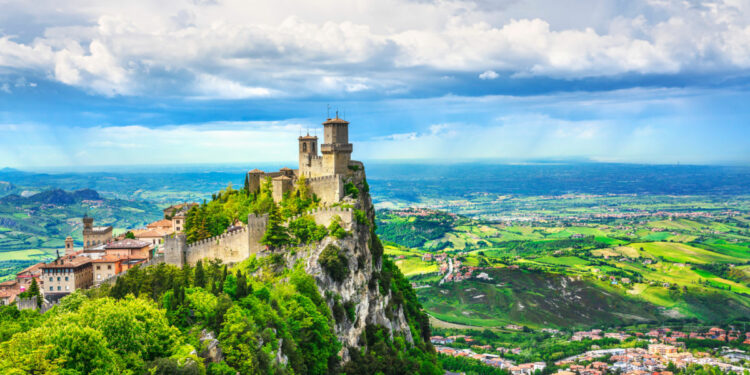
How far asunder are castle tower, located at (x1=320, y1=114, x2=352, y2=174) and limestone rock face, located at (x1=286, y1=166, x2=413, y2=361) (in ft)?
5.88

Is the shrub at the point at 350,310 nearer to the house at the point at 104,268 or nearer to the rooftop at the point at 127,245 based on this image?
the house at the point at 104,268

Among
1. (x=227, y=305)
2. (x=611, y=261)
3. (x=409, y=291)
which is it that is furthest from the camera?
(x=611, y=261)

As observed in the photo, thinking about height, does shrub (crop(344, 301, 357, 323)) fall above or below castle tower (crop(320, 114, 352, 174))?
below

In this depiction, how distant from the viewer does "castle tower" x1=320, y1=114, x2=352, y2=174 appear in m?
61.8

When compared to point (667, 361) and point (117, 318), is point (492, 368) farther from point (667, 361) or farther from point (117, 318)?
point (117, 318)

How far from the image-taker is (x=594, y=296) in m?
150

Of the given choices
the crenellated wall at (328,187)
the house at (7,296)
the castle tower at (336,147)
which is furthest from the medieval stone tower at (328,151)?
the house at (7,296)

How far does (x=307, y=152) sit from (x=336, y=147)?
4572 mm

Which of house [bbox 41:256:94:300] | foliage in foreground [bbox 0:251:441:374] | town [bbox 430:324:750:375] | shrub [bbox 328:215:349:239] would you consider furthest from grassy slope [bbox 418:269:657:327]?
house [bbox 41:256:94:300]

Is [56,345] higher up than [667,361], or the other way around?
[56,345]

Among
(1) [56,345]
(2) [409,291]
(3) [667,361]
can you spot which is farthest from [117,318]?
(3) [667,361]

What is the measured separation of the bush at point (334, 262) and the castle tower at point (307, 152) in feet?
46.7

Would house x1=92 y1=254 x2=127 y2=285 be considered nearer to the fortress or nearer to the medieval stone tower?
the fortress

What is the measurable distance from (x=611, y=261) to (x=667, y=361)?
98508 millimetres
